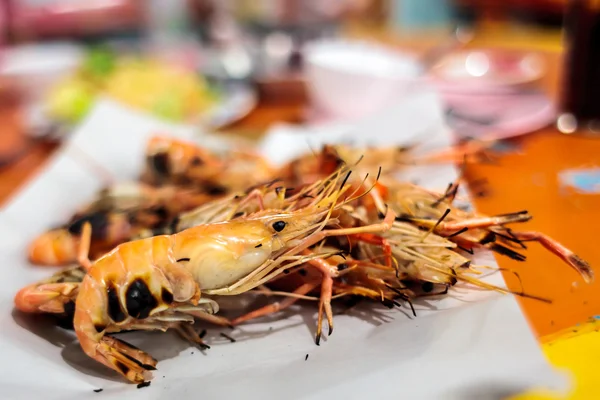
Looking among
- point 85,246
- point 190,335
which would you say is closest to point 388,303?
point 190,335

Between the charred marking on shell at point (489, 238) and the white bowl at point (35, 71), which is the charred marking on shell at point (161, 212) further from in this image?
the white bowl at point (35, 71)

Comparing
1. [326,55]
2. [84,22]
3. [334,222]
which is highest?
[334,222]

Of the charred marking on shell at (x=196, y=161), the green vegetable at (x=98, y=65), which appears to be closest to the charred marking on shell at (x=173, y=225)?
the charred marking on shell at (x=196, y=161)

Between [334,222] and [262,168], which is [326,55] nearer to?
[262,168]

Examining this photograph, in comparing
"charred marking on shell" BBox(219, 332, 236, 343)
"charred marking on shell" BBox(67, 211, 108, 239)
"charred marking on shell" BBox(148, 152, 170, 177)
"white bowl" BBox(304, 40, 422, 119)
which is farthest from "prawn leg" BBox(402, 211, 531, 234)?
"white bowl" BBox(304, 40, 422, 119)

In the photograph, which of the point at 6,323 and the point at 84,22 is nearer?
the point at 6,323

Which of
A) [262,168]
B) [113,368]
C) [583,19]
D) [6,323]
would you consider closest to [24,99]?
[262,168]

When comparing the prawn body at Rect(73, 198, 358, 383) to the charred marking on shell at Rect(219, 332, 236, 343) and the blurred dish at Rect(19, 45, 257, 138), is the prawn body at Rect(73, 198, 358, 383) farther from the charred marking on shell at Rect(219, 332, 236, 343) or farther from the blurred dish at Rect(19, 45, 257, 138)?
the blurred dish at Rect(19, 45, 257, 138)
